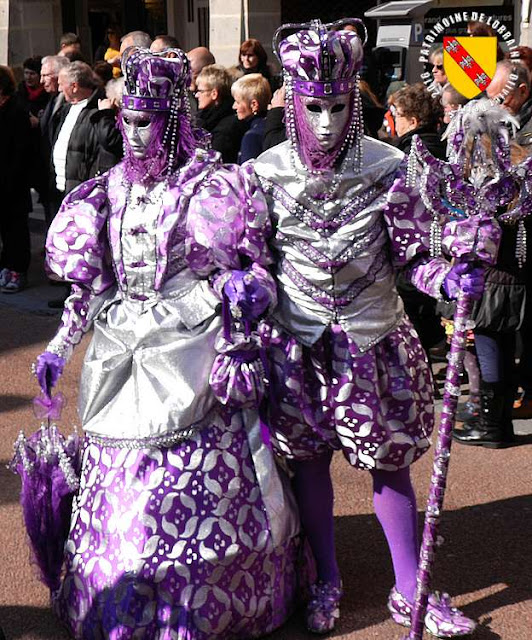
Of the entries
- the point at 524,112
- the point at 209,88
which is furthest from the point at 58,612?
the point at 209,88

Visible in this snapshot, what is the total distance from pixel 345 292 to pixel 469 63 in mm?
1447

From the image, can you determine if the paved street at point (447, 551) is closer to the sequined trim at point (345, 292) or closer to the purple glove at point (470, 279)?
the sequined trim at point (345, 292)

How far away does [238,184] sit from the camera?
3.27 meters

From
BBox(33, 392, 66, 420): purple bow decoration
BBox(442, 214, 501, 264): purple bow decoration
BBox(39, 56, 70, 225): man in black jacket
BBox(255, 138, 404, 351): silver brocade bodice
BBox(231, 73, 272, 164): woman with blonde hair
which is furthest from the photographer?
BBox(39, 56, 70, 225): man in black jacket

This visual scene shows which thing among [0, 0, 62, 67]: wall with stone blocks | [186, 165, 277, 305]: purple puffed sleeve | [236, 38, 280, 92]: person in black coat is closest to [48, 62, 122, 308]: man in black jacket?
[236, 38, 280, 92]: person in black coat

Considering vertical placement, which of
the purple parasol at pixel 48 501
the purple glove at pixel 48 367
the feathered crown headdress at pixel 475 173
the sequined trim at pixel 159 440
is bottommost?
the purple parasol at pixel 48 501

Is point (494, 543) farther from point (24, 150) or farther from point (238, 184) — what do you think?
point (24, 150)

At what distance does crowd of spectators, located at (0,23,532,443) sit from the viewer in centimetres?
499

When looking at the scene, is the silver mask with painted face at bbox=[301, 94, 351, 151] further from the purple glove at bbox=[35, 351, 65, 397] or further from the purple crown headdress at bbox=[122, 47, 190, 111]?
the purple glove at bbox=[35, 351, 65, 397]

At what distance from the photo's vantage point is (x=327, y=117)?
10.0ft

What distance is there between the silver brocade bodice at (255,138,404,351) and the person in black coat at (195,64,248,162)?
3.70m

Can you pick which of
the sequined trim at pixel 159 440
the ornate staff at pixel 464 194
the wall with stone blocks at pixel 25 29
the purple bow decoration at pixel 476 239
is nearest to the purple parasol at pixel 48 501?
the sequined trim at pixel 159 440

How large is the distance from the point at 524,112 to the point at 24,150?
4098 millimetres

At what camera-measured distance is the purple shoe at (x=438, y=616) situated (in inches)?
128
